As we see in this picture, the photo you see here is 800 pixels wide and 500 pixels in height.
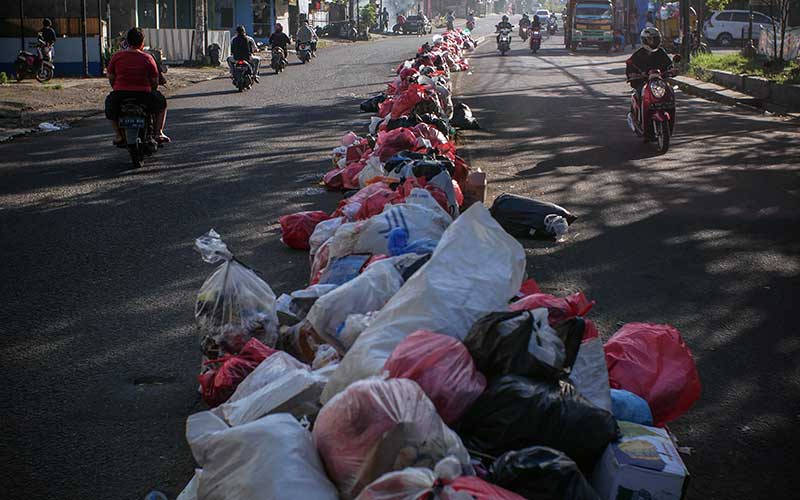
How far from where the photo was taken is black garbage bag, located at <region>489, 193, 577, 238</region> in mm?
7410

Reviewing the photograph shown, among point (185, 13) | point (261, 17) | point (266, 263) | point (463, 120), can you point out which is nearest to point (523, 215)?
point (266, 263)

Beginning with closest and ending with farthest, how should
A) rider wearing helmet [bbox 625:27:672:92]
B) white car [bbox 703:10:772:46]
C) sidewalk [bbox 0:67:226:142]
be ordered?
rider wearing helmet [bbox 625:27:672:92] < sidewalk [bbox 0:67:226:142] < white car [bbox 703:10:772:46]

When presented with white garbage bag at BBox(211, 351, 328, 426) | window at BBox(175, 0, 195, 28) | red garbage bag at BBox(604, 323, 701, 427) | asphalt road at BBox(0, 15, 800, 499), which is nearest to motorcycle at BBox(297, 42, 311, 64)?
window at BBox(175, 0, 195, 28)

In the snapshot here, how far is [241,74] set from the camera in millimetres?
21219

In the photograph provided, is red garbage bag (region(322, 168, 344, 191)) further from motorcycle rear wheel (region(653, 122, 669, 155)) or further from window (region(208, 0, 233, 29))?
window (region(208, 0, 233, 29))

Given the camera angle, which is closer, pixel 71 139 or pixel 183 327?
pixel 183 327

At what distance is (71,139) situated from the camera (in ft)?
42.7

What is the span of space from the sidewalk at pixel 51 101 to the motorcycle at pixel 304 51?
8.90 metres

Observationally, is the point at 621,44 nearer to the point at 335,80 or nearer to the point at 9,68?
the point at 335,80

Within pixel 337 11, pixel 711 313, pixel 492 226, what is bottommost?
pixel 711 313

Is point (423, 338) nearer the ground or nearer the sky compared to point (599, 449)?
nearer the sky

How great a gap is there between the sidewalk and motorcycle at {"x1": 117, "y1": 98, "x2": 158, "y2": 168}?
3270 millimetres

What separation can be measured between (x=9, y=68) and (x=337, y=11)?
49985 mm

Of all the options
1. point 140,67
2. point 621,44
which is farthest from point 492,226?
point 621,44
